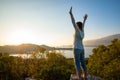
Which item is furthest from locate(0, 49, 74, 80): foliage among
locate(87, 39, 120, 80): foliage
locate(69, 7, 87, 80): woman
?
locate(69, 7, 87, 80): woman

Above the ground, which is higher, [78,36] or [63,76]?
[78,36]

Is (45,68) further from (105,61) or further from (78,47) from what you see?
(78,47)

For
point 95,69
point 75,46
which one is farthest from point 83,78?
point 95,69

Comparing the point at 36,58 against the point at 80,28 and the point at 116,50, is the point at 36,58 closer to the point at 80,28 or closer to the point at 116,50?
the point at 116,50

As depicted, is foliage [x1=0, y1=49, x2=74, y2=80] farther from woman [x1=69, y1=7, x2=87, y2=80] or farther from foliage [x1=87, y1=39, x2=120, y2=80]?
woman [x1=69, y1=7, x2=87, y2=80]

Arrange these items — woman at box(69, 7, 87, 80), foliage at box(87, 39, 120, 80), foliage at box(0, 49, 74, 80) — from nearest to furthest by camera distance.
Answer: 1. woman at box(69, 7, 87, 80)
2. foliage at box(0, 49, 74, 80)
3. foliage at box(87, 39, 120, 80)

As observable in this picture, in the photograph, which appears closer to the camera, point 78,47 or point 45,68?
point 78,47

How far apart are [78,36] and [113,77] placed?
12.7m

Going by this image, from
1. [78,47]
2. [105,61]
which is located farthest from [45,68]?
[78,47]

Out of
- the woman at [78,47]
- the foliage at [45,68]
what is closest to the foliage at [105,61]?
the foliage at [45,68]

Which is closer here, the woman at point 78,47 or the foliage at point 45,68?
the woman at point 78,47

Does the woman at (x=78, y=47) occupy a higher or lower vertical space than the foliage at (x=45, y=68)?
higher

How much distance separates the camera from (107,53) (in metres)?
26.1

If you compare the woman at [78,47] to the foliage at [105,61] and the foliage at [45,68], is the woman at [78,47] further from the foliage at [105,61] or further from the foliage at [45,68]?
the foliage at [105,61]
